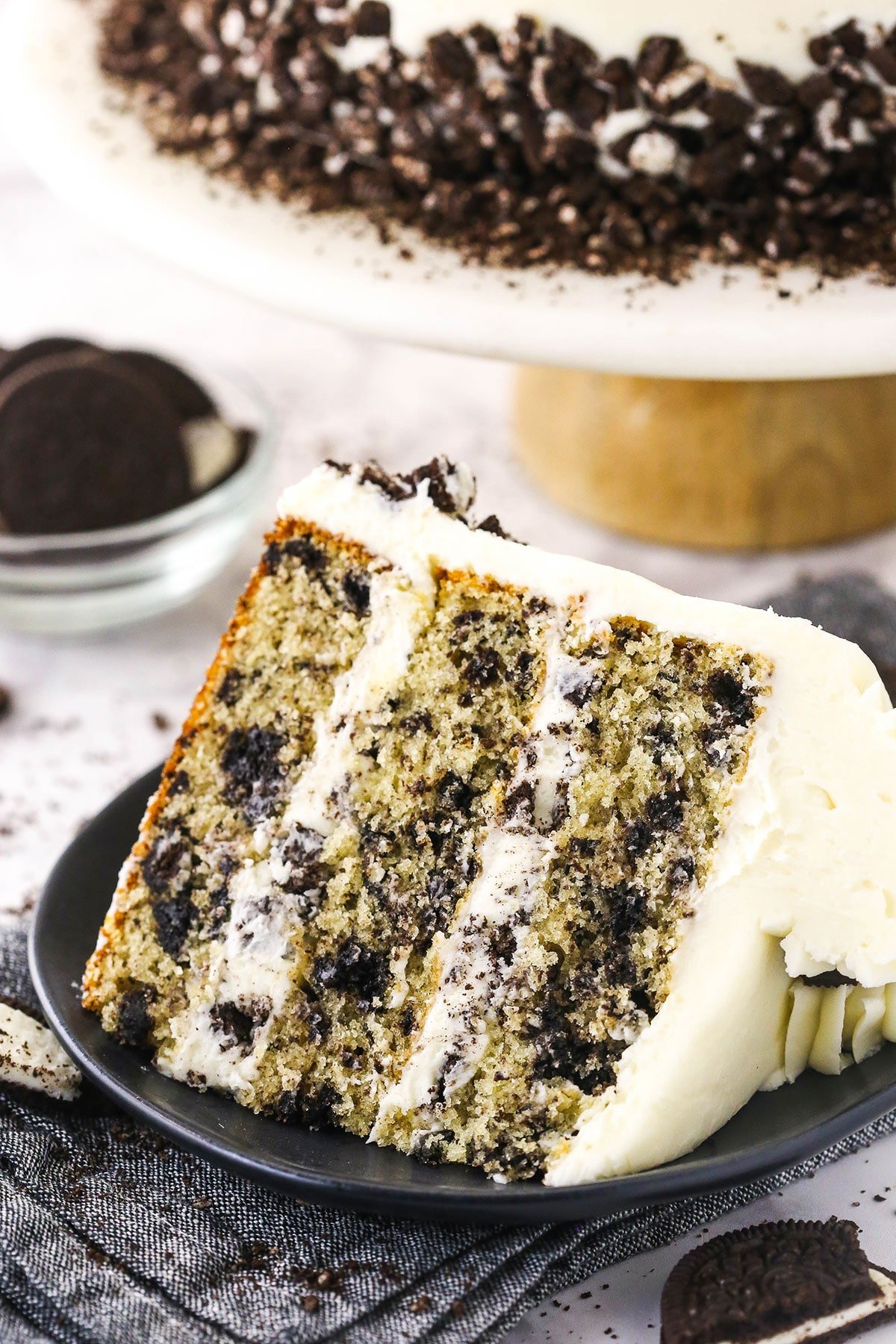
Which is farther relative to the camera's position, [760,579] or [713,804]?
[760,579]

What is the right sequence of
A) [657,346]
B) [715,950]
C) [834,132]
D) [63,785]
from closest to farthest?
1. [715,950]
2. [657,346]
3. [834,132]
4. [63,785]

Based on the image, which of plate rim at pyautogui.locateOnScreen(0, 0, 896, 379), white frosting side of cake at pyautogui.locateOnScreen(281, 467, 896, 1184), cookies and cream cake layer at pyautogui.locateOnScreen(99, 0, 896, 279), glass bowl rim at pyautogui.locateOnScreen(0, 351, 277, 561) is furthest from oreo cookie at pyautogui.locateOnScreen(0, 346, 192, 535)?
white frosting side of cake at pyautogui.locateOnScreen(281, 467, 896, 1184)

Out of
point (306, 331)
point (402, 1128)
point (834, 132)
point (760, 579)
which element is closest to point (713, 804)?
point (402, 1128)

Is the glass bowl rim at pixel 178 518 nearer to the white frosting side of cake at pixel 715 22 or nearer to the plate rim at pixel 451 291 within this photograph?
the plate rim at pixel 451 291

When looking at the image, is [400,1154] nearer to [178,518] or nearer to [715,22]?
[178,518]

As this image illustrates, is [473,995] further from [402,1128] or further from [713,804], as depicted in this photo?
[713,804]

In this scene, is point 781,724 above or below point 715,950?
above
